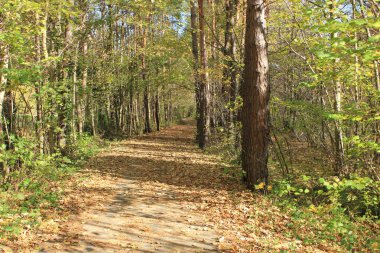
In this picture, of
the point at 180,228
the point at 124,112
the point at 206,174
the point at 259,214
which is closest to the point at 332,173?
the point at 206,174

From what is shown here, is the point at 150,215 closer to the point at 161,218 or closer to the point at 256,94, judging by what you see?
the point at 161,218

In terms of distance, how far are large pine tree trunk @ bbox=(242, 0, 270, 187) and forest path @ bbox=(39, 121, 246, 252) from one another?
4.09ft

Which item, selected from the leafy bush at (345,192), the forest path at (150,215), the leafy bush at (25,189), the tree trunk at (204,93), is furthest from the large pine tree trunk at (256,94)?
the tree trunk at (204,93)

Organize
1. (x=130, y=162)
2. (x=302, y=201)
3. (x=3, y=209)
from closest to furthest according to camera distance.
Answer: (x=3, y=209) < (x=302, y=201) < (x=130, y=162)

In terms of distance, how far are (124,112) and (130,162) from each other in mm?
15285

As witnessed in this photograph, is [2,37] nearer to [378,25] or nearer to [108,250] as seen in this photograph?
[108,250]

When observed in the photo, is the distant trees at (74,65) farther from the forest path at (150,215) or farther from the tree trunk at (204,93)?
the forest path at (150,215)

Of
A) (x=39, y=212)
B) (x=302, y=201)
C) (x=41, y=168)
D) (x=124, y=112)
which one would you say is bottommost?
(x=302, y=201)

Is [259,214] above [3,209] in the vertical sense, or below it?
below

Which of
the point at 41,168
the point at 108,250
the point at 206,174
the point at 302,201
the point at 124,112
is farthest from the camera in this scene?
the point at 124,112

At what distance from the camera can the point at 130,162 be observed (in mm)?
12695

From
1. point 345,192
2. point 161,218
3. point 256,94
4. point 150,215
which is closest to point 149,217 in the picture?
point 150,215

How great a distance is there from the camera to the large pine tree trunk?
7.75m

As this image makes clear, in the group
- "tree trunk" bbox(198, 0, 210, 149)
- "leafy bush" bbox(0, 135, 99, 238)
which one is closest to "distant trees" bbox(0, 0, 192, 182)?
"leafy bush" bbox(0, 135, 99, 238)
